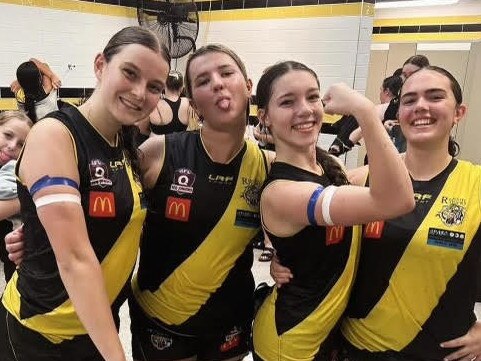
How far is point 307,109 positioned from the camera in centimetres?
130

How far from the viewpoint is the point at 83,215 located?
1056 mm

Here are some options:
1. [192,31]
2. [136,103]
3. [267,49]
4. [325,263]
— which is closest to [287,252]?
[325,263]

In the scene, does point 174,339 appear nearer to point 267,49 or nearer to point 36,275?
Answer: point 36,275

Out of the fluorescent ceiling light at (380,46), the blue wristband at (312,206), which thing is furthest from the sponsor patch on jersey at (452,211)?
the fluorescent ceiling light at (380,46)

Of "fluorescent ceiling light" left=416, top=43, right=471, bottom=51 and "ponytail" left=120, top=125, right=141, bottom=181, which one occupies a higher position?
"fluorescent ceiling light" left=416, top=43, right=471, bottom=51

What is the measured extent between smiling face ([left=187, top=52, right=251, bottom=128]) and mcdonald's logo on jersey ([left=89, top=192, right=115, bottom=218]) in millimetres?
465

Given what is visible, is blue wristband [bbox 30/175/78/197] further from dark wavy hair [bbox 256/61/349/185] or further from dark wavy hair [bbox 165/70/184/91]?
dark wavy hair [bbox 165/70/184/91]

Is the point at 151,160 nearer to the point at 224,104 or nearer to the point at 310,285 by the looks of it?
the point at 224,104

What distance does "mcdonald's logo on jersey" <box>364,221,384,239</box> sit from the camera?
4.31 ft

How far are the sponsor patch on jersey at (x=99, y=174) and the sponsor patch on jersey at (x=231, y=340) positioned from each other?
2.45 feet

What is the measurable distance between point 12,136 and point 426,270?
70.8 inches

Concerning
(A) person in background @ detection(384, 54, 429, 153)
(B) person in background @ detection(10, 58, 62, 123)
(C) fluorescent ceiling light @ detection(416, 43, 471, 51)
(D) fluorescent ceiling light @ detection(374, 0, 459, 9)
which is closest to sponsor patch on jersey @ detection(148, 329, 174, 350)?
(B) person in background @ detection(10, 58, 62, 123)

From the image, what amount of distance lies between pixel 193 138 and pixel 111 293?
1.93 feet

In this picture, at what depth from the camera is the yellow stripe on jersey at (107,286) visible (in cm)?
116
